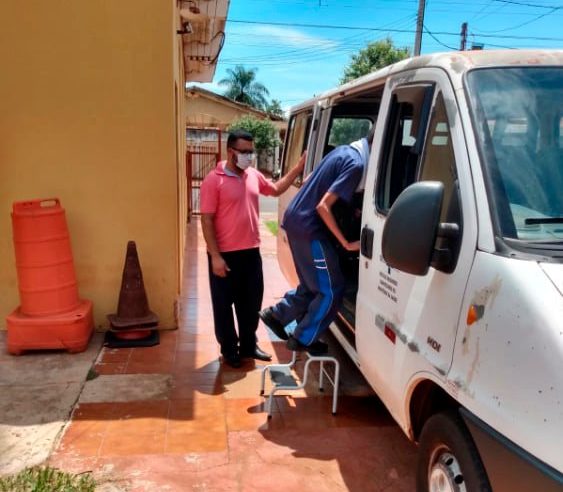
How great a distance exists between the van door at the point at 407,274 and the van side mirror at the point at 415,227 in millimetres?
101

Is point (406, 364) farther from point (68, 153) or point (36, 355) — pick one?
point (68, 153)

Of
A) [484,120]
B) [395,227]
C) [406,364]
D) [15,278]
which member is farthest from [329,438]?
[15,278]

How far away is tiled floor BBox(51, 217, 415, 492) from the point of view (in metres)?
3.22

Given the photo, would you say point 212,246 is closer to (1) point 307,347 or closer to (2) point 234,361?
(2) point 234,361

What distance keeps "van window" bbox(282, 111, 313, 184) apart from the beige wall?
136 cm

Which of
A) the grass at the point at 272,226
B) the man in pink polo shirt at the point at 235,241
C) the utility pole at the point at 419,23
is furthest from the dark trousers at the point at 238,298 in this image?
the utility pole at the point at 419,23

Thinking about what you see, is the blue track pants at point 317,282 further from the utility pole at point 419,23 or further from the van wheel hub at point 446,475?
the utility pole at point 419,23

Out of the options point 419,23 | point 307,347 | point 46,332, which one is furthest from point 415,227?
point 419,23

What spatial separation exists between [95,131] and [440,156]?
3499mm

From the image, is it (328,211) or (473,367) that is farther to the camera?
(328,211)

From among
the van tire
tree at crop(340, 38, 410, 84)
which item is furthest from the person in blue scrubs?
tree at crop(340, 38, 410, 84)

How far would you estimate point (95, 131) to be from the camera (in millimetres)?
5121

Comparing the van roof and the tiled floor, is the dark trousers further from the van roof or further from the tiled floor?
the van roof

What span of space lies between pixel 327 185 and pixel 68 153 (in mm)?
2667
